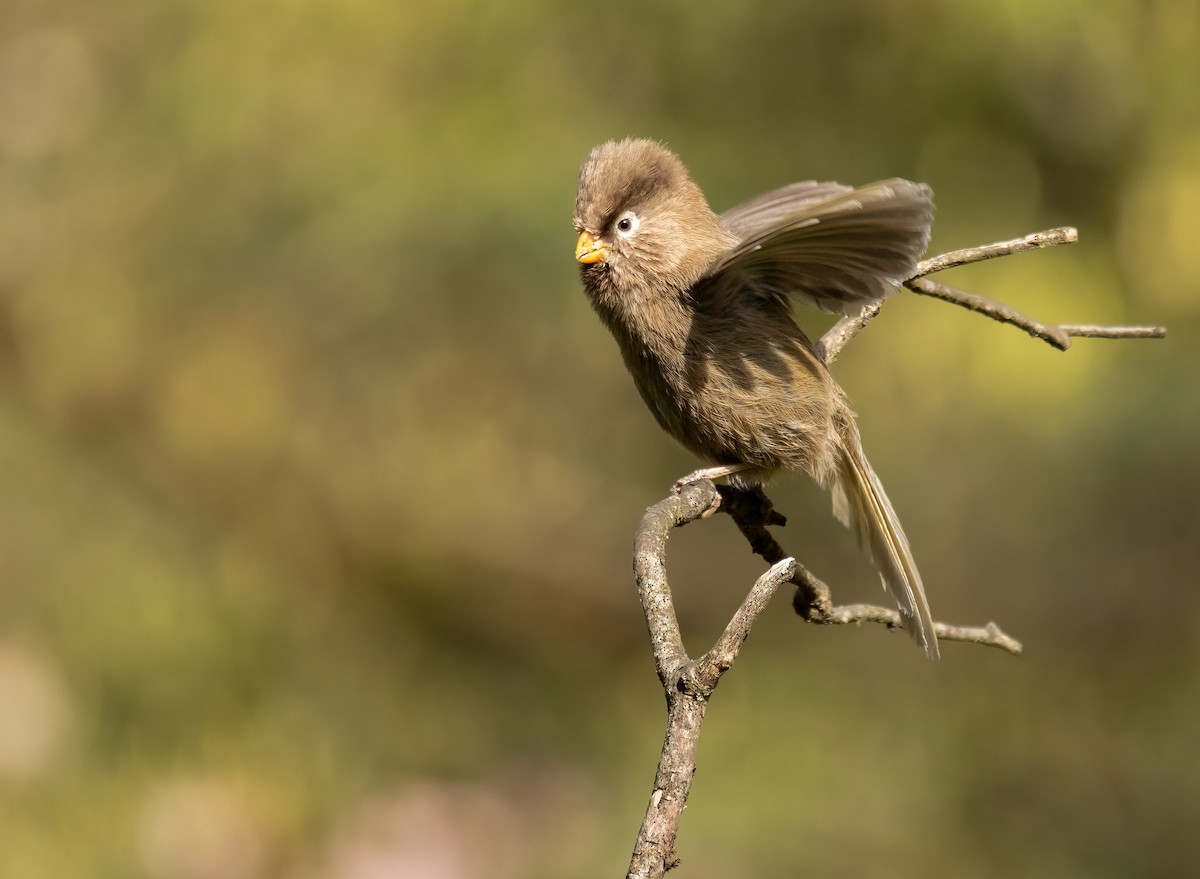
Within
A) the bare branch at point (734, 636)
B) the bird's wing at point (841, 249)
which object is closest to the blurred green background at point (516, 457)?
the bird's wing at point (841, 249)

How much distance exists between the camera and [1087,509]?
21.4 ft

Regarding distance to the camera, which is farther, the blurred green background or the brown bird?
the blurred green background

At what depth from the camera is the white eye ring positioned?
3613 millimetres

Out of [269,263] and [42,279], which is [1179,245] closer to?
[269,263]

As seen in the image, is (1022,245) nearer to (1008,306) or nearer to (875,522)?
(1008,306)

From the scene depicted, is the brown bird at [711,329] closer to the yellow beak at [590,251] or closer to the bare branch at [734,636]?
the yellow beak at [590,251]

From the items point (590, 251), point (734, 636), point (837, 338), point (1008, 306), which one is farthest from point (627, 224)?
point (734, 636)

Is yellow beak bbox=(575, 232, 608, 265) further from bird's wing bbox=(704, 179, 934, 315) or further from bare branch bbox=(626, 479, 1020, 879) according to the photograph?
bare branch bbox=(626, 479, 1020, 879)

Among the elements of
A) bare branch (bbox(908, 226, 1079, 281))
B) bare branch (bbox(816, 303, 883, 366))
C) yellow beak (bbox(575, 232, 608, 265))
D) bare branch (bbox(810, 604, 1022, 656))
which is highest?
yellow beak (bbox(575, 232, 608, 265))

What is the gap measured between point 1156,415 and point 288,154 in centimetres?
442

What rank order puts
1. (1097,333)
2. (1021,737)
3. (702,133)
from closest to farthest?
(1097,333) → (1021,737) → (702,133)

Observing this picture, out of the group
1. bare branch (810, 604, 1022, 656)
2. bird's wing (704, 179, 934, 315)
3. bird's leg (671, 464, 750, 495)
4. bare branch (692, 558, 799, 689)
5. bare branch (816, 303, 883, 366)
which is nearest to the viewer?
bare branch (692, 558, 799, 689)

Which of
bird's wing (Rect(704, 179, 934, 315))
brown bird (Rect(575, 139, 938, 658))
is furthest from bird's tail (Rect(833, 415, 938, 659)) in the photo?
bird's wing (Rect(704, 179, 934, 315))

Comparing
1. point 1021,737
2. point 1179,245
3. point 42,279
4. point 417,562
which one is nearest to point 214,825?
point 417,562
